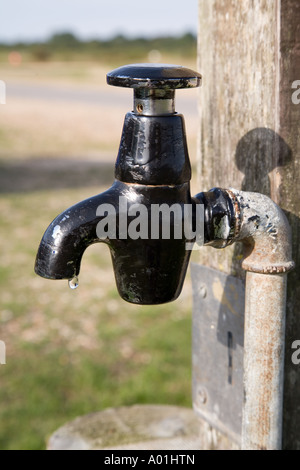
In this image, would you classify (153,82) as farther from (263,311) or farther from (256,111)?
(263,311)

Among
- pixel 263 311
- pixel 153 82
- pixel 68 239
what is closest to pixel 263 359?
pixel 263 311

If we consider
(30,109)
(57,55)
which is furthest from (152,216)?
(57,55)

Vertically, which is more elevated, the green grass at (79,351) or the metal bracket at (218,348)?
the metal bracket at (218,348)

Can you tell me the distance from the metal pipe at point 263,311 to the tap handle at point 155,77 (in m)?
0.24

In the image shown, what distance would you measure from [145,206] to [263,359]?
41 cm

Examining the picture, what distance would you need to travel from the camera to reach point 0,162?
32.8 ft

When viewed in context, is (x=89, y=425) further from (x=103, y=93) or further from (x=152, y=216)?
(x=103, y=93)

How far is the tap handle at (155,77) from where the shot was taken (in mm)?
1103

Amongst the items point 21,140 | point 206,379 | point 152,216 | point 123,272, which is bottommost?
point 21,140

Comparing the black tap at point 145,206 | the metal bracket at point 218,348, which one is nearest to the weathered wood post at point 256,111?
the metal bracket at point 218,348

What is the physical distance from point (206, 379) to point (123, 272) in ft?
1.92

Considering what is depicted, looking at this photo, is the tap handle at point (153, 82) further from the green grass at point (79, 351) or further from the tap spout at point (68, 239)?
the green grass at point (79, 351)

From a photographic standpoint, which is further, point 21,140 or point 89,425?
point 21,140

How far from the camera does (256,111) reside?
1.34m
